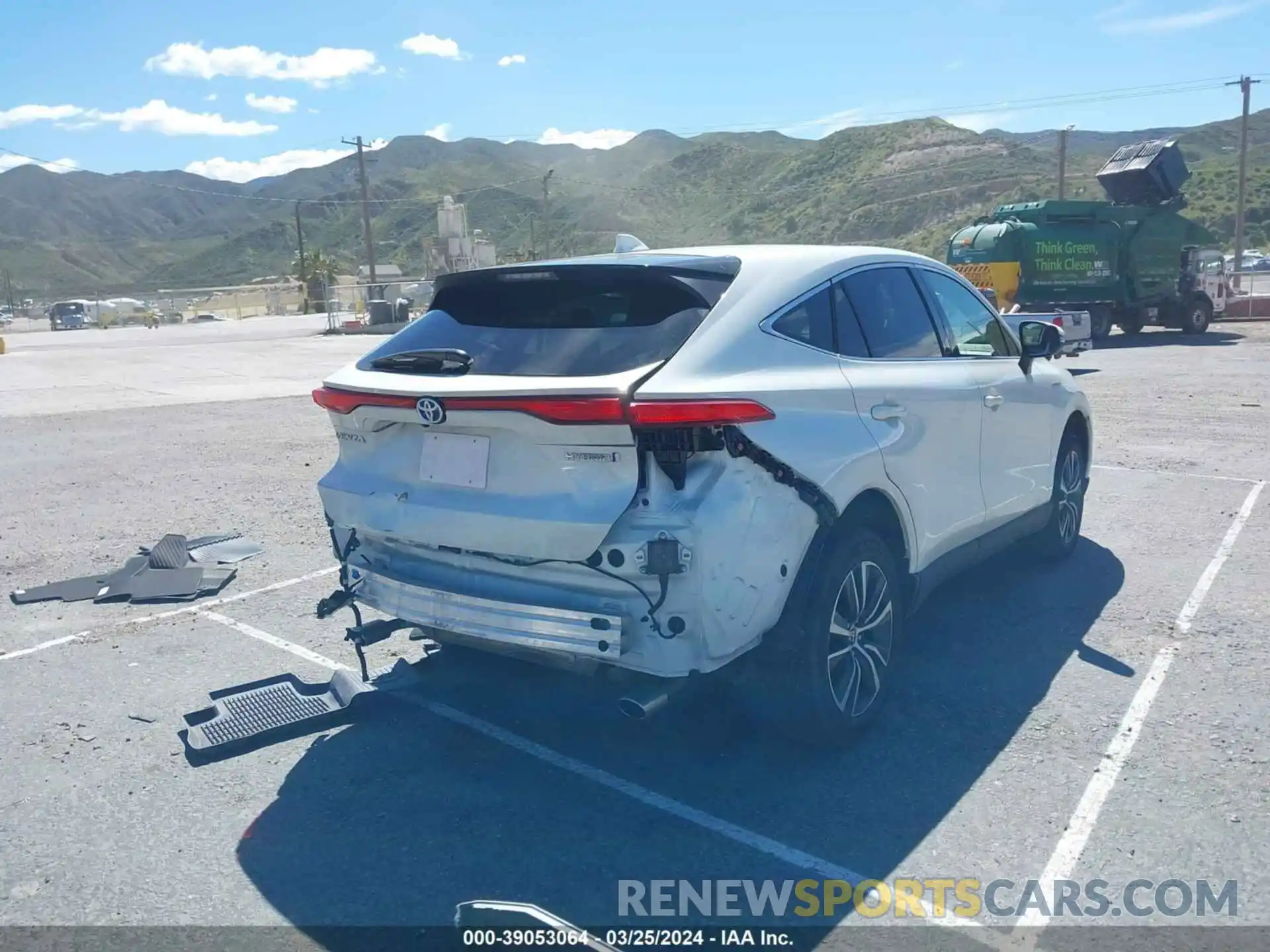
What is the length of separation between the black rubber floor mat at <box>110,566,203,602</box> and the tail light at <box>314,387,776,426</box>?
3.53m

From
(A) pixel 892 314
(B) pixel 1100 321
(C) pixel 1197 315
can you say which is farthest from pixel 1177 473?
(C) pixel 1197 315

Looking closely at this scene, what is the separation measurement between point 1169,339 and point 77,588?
82.5 ft

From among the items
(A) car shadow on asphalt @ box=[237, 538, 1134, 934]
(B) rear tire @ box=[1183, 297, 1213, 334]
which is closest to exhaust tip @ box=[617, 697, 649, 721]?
(A) car shadow on asphalt @ box=[237, 538, 1134, 934]

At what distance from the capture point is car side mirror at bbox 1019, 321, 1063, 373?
5.88 metres

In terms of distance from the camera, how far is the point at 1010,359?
580 cm

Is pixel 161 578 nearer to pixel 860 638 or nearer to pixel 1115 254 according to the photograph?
pixel 860 638

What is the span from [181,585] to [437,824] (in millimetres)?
3498

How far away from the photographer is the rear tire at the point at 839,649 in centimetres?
389

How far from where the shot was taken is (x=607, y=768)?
4.13 metres

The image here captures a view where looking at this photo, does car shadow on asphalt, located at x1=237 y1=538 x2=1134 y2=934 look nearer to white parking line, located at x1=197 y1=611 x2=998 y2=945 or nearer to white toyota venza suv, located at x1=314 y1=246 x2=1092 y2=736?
white parking line, located at x1=197 y1=611 x2=998 y2=945

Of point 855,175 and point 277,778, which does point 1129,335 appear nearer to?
point 277,778

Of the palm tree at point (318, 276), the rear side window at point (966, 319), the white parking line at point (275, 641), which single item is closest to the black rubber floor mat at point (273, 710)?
the white parking line at point (275, 641)

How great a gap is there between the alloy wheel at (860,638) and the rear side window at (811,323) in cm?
87

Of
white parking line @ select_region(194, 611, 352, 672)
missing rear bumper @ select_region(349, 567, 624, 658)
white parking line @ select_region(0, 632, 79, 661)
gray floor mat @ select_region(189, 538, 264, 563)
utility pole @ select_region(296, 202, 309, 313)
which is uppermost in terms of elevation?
utility pole @ select_region(296, 202, 309, 313)
